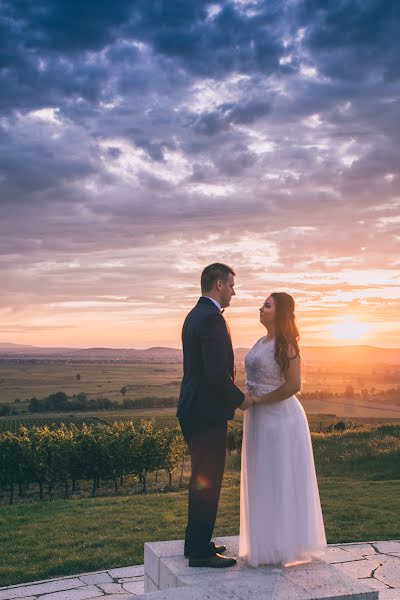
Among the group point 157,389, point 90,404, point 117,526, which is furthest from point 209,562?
point 157,389

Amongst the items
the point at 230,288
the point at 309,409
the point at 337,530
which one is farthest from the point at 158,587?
the point at 309,409

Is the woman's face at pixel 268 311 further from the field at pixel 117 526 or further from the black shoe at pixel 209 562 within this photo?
the field at pixel 117 526

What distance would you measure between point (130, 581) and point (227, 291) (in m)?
4.18

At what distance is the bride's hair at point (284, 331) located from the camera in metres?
6.06

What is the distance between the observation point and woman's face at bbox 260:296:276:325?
241 inches

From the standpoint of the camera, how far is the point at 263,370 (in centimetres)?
621

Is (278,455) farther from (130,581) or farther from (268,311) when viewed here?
(130,581)

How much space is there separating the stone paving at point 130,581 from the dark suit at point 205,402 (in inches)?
68.1

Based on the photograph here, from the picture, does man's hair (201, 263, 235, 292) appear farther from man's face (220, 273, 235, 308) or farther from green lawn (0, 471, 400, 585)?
green lawn (0, 471, 400, 585)

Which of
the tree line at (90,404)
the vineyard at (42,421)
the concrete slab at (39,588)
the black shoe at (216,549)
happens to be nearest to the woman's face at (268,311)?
the black shoe at (216,549)

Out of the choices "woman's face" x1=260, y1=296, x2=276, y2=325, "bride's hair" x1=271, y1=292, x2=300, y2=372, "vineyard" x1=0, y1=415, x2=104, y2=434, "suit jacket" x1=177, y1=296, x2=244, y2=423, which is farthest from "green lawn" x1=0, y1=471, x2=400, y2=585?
"vineyard" x1=0, y1=415, x2=104, y2=434

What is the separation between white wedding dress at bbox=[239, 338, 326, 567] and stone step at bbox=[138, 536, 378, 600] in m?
0.20

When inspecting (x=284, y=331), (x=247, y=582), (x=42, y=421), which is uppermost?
(x=284, y=331)

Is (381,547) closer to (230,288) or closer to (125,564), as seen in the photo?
(125,564)
